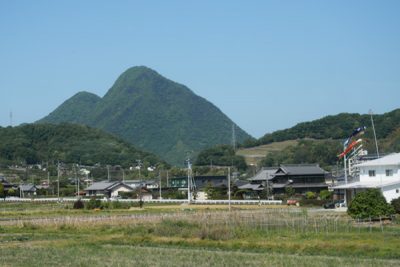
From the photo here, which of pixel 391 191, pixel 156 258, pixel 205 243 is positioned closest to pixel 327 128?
pixel 391 191

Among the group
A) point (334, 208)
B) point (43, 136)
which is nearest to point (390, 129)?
point (334, 208)

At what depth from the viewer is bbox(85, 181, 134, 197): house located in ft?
348

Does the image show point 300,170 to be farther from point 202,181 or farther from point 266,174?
point 202,181

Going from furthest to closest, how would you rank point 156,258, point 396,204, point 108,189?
point 108,189
point 396,204
point 156,258

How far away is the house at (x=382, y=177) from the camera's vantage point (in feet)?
165

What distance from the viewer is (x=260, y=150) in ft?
567

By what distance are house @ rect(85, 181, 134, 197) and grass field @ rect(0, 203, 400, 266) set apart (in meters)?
58.7

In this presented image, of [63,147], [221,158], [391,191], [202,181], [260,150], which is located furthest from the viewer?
[63,147]

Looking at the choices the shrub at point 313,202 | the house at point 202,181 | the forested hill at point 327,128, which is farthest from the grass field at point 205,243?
the forested hill at point 327,128

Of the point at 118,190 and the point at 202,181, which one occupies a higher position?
the point at 202,181

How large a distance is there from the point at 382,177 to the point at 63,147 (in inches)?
5501

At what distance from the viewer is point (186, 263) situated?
25156mm

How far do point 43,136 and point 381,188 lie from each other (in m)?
147

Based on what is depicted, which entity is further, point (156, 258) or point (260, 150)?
point (260, 150)
